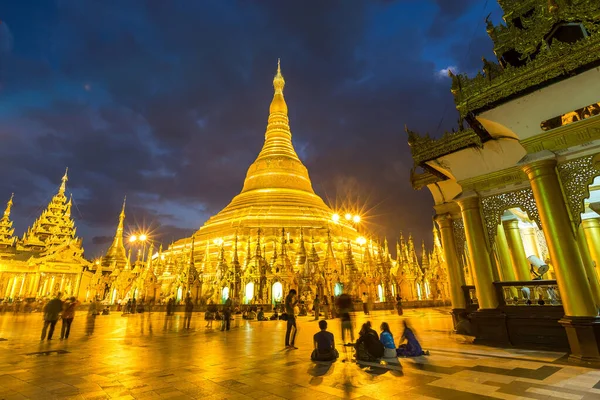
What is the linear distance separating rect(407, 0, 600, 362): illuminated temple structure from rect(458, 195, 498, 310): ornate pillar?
0.09 ft

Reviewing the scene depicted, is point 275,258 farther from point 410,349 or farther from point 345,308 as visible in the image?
point 410,349

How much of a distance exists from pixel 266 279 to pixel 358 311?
24.8ft

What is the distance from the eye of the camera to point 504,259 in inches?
428

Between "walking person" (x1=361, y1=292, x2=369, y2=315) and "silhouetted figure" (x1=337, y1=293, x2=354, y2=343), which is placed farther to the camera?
"walking person" (x1=361, y1=292, x2=369, y2=315)

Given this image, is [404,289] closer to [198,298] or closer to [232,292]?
[232,292]

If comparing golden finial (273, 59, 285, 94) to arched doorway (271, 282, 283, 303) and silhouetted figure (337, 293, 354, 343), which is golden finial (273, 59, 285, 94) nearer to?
arched doorway (271, 282, 283, 303)

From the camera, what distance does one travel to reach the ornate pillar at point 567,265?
608 cm

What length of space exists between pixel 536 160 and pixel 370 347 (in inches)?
227

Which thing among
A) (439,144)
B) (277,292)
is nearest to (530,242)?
(439,144)

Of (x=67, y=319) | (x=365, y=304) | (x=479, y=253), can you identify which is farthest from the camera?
(x=365, y=304)

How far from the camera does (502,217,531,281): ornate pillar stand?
1136 centimetres

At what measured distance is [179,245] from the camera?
37.9m

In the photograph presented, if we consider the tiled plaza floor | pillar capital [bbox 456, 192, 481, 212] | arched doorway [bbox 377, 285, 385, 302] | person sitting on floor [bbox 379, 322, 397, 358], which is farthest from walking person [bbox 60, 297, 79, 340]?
arched doorway [bbox 377, 285, 385, 302]

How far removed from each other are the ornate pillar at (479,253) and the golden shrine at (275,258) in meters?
12.8
